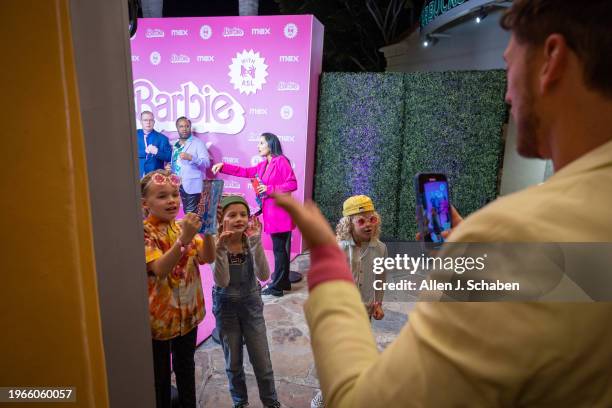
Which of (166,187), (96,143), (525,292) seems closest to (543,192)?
(525,292)

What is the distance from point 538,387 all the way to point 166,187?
199 centimetres

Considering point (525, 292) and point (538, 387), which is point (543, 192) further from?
point (538, 387)

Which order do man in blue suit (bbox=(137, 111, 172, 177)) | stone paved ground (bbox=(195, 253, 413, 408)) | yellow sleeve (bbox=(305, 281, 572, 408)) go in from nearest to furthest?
1. yellow sleeve (bbox=(305, 281, 572, 408))
2. stone paved ground (bbox=(195, 253, 413, 408))
3. man in blue suit (bbox=(137, 111, 172, 177))

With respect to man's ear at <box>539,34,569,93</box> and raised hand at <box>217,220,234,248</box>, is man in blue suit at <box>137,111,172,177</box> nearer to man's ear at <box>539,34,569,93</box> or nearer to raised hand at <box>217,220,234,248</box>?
raised hand at <box>217,220,234,248</box>

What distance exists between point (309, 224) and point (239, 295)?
1.83 metres

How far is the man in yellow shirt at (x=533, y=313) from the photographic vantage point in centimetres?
51

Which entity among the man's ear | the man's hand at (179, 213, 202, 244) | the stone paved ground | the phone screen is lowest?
the stone paved ground

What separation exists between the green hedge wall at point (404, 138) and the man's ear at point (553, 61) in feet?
17.4

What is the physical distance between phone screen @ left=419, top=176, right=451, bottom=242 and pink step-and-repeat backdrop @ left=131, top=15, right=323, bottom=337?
Answer: 3749 mm

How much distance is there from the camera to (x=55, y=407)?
37.3 inches

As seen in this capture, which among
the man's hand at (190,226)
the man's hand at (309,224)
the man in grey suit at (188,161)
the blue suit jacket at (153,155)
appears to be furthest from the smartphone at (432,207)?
the blue suit jacket at (153,155)

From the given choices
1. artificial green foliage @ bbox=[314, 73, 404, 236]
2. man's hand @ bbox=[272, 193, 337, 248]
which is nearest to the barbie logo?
artificial green foliage @ bbox=[314, 73, 404, 236]

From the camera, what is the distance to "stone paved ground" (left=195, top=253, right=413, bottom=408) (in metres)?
2.81

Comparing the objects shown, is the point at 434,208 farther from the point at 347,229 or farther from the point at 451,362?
the point at 451,362
